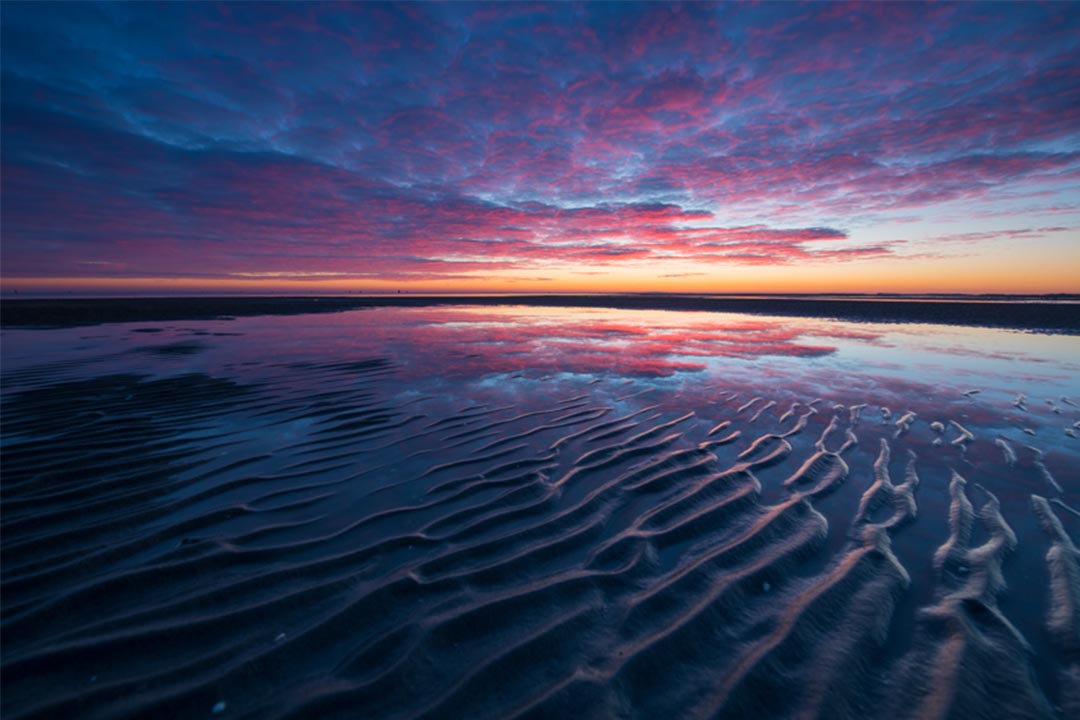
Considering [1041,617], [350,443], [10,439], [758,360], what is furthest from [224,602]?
[758,360]

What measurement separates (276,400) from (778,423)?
895 centimetres

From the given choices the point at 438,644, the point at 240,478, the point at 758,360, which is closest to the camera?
the point at 438,644

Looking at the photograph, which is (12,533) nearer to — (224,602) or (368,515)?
(224,602)

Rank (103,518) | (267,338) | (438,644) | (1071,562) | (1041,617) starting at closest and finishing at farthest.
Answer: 1. (438,644)
2. (1041,617)
3. (1071,562)
4. (103,518)
5. (267,338)

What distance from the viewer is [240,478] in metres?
4.77

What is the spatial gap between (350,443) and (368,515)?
2.16 meters

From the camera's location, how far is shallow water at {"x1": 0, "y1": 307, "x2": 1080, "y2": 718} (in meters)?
2.29

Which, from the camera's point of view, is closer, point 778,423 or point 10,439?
point 10,439

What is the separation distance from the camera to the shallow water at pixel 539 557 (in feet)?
7.50

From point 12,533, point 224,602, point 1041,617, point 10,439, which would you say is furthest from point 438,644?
point 10,439

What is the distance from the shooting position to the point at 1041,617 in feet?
9.03

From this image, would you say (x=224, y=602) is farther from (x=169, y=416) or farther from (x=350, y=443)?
(x=169, y=416)

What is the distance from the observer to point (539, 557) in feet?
11.0

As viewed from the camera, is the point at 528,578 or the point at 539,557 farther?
the point at 539,557
